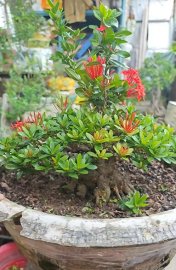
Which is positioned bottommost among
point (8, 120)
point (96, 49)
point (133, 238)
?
point (8, 120)

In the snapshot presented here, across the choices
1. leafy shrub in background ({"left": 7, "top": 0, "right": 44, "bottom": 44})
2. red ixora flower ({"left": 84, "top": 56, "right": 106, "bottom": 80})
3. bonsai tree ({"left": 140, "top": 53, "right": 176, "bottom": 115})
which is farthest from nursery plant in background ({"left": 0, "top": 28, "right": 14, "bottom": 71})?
red ixora flower ({"left": 84, "top": 56, "right": 106, "bottom": 80})

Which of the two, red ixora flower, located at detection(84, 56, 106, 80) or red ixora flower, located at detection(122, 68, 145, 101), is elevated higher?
red ixora flower, located at detection(84, 56, 106, 80)

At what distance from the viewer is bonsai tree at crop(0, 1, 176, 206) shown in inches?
42.3

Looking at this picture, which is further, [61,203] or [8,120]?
[8,120]

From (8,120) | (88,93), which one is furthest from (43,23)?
(88,93)

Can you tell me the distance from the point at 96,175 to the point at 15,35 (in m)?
2.43

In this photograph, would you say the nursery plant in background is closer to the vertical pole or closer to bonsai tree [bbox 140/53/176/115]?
the vertical pole

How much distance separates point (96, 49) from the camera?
1.11 meters

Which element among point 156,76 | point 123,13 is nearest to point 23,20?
point 123,13

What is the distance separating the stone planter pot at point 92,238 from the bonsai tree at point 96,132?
0.14 m

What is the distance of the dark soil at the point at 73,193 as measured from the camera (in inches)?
43.6

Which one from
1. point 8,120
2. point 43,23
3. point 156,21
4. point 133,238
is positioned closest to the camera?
point 133,238

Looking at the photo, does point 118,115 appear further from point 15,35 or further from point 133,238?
point 15,35

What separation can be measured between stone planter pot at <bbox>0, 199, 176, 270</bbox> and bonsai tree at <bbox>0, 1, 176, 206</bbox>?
14cm
